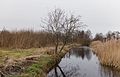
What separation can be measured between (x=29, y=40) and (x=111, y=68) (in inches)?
474

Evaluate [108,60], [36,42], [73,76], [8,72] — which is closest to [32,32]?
[36,42]

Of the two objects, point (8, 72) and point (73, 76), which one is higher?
point (8, 72)

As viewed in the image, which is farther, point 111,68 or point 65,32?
Result: point 65,32

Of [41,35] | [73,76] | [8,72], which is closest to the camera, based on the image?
[8,72]

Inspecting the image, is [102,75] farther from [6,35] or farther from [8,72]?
[6,35]

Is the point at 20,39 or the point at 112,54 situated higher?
the point at 20,39

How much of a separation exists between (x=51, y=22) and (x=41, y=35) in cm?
567

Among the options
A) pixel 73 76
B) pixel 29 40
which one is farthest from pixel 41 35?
pixel 73 76

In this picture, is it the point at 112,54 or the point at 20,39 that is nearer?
the point at 112,54

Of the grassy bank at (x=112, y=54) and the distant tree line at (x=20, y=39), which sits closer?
the grassy bank at (x=112, y=54)

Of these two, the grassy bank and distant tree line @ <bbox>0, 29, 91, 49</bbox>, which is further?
distant tree line @ <bbox>0, 29, 91, 49</bbox>

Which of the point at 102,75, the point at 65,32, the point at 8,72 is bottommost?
the point at 102,75

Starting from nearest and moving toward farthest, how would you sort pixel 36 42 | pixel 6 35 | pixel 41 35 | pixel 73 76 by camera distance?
1. pixel 73 76
2. pixel 6 35
3. pixel 36 42
4. pixel 41 35

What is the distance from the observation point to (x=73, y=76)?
Result: 14.3 metres
